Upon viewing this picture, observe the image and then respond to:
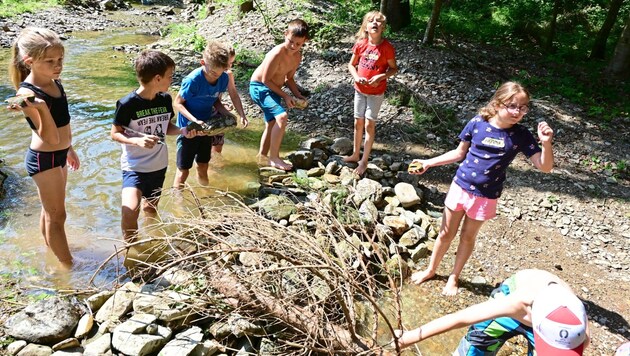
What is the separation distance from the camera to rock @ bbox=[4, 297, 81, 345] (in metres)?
2.69

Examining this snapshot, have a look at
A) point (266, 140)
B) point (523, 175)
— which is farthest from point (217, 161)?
point (523, 175)

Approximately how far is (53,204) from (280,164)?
101 inches

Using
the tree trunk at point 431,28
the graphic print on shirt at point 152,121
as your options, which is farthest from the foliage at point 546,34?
the graphic print on shirt at point 152,121

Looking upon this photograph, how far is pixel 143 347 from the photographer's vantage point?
2.60 meters

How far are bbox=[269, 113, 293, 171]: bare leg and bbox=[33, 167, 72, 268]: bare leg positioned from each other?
7.67 ft

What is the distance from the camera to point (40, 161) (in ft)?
9.70

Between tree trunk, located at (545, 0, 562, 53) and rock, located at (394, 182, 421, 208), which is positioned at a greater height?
tree trunk, located at (545, 0, 562, 53)

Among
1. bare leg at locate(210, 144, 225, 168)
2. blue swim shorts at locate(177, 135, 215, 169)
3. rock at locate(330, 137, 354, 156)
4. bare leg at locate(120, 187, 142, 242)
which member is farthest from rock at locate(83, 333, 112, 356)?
rock at locate(330, 137, 354, 156)

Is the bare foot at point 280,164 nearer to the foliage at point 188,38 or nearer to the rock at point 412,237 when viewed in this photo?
the rock at point 412,237

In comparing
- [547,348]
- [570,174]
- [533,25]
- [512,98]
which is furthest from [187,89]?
[533,25]

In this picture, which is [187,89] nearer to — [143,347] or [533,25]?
[143,347]

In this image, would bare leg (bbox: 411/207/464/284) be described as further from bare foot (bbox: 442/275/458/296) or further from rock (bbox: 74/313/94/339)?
rock (bbox: 74/313/94/339)

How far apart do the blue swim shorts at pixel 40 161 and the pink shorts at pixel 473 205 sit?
9.81 feet

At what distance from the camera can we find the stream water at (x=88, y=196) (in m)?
3.55
